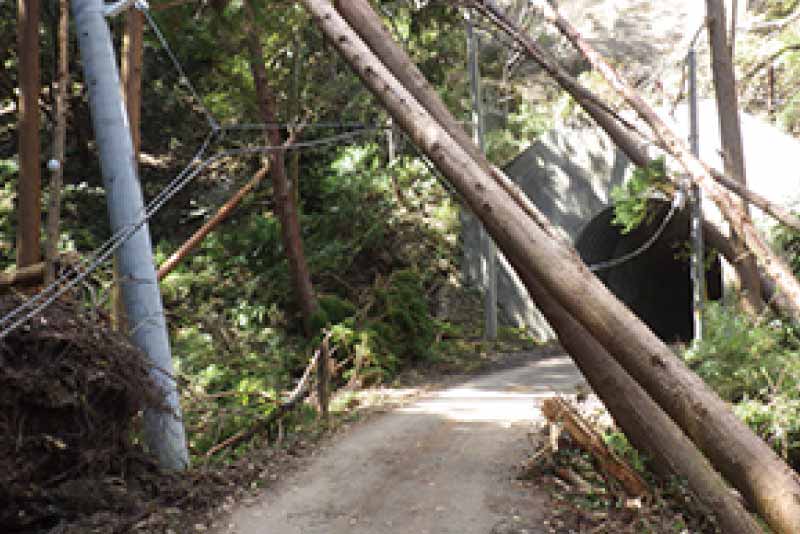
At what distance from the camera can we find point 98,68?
739 cm

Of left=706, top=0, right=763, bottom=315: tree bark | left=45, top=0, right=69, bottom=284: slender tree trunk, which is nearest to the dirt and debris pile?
left=45, top=0, right=69, bottom=284: slender tree trunk

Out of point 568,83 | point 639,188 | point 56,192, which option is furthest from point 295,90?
point 56,192

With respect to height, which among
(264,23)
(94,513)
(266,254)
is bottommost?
(94,513)

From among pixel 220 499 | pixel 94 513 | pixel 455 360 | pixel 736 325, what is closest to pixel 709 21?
pixel 736 325

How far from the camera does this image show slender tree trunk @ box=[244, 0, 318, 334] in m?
14.6

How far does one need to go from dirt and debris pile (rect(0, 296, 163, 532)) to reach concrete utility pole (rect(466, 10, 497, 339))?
1172cm

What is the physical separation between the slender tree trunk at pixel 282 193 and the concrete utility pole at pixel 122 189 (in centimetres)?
630

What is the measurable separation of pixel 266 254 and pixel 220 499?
12109mm

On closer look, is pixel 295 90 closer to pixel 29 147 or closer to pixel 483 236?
pixel 483 236

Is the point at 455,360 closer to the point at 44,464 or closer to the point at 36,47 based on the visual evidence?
the point at 36,47

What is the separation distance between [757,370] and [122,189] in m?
7.82

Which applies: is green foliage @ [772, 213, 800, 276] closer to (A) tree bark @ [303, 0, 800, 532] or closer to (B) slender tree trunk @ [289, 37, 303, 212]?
(A) tree bark @ [303, 0, 800, 532]

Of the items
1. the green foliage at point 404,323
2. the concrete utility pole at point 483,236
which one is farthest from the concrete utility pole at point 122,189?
the concrete utility pole at point 483,236

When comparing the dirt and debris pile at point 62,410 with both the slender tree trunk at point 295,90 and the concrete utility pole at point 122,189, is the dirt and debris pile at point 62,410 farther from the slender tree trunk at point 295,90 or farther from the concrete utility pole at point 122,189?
the slender tree trunk at point 295,90
